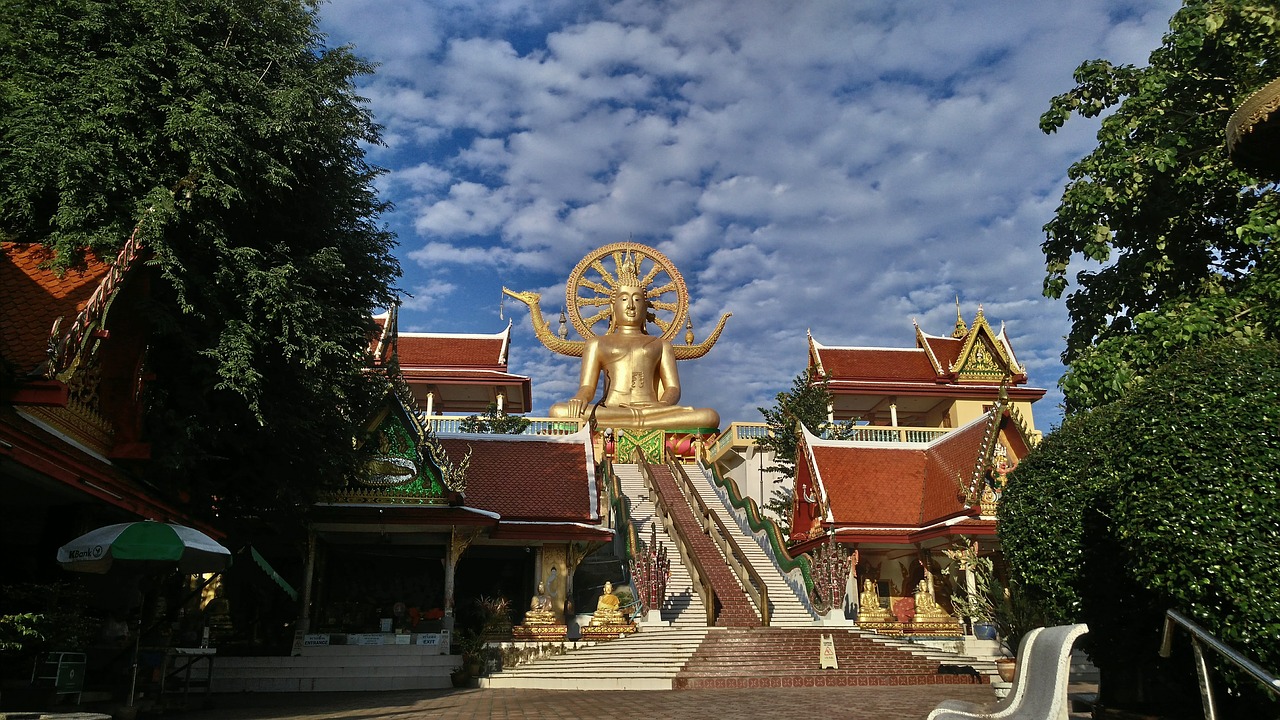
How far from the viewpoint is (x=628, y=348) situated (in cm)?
2841

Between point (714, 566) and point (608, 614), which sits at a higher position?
point (714, 566)

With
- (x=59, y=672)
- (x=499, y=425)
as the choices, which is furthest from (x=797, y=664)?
(x=499, y=425)

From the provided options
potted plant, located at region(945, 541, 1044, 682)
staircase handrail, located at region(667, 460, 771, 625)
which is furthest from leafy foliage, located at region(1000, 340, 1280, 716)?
staircase handrail, located at region(667, 460, 771, 625)

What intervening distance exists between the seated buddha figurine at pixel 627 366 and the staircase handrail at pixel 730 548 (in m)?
5.06

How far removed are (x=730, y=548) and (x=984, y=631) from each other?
4925mm

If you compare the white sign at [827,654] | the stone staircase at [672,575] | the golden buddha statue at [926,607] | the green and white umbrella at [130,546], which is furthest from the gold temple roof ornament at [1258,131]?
the golden buddha statue at [926,607]

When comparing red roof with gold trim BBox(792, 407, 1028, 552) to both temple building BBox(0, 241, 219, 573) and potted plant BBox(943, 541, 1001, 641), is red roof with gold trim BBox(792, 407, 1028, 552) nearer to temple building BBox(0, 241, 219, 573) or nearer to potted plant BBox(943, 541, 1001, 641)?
potted plant BBox(943, 541, 1001, 641)

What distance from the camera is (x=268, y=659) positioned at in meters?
12.6

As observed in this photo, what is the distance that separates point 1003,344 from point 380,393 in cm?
2775

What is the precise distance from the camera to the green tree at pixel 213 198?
28.2ft

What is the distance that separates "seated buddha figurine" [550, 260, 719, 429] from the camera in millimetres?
27031

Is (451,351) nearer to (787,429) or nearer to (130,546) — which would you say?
(787,429)

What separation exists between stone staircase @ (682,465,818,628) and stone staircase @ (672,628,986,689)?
1.15 metres

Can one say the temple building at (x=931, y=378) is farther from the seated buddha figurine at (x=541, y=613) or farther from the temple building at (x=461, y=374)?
the seated buddha figurine at (x=541, y=613)
